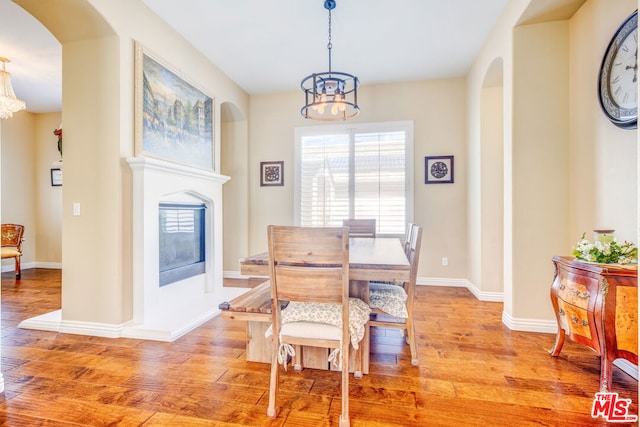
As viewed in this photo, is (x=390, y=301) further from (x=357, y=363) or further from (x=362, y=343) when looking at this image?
(x=357, y=363)

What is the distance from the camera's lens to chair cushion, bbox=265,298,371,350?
159 centimetres

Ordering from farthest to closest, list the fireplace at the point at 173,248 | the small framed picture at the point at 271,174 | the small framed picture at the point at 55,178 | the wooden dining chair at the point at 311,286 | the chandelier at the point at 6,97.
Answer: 1. the small framed picture at the point at 55,178
2. the small framed picture at the point at 271,174
3. the chandelier at the point at 6,97
4. the fireplace at the point at 173,248
5. the wooden dining chair at the point at 311,286

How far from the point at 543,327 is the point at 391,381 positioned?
1.69m

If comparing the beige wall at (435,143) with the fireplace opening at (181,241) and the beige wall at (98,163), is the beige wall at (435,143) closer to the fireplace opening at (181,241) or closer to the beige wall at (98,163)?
the fireplace opening at (181,241)

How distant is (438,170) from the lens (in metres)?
4.35

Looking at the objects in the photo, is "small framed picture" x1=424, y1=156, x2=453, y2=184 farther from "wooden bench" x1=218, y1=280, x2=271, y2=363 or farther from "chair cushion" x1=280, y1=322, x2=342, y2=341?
"chair cushion" x1=280, y1=322, x2=342, y2=341

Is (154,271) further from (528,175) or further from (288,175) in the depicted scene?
(528,175)

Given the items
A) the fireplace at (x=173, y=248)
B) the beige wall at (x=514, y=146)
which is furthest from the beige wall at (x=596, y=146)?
the fireplace at (x=173, y=248)

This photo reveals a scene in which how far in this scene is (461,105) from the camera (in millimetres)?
4305

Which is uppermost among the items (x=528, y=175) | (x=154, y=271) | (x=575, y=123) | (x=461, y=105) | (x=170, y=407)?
(x=461, y=105)

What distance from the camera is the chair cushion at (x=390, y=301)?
201cm

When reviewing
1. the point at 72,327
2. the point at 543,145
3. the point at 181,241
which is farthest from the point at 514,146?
the point at 72,327

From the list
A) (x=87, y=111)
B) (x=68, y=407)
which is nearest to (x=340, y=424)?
(x=68, y=407)

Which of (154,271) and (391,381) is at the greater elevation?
(154,271)
